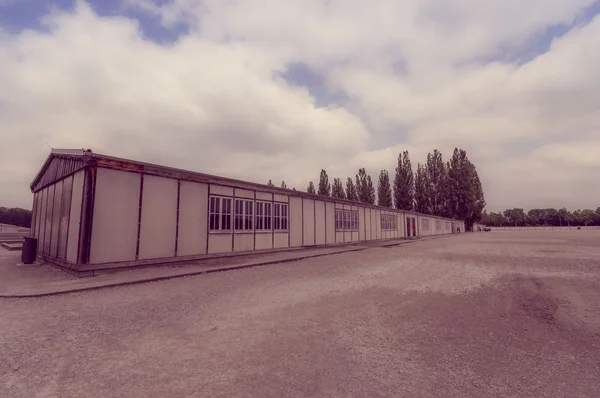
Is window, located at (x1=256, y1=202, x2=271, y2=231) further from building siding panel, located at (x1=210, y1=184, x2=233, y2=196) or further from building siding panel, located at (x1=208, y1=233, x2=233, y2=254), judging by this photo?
building siding panel, located at (x1=208, y1=233, x2=233, y2=254)

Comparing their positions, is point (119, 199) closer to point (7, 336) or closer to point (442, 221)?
point (7, 336)

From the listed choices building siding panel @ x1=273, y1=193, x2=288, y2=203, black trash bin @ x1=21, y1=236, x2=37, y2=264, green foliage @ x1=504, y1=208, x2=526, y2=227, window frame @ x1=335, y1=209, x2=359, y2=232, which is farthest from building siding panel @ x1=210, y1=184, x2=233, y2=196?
green foliage @ x1=504, y1=208, x2=526, y2=227

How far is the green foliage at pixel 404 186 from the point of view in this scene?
54312 mm

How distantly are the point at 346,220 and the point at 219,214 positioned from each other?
13.1 m

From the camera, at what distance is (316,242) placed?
2028 cm

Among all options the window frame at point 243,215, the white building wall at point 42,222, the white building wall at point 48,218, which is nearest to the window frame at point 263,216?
the window frame at point 243,215

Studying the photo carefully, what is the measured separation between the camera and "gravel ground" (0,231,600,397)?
322cm

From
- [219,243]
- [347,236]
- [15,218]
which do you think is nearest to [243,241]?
[219,243]

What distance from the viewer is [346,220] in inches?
957

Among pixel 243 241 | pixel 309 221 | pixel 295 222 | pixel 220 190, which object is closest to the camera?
pixel 220 190

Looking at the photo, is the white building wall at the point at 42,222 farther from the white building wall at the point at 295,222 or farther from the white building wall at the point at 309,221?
the white building wall at the point at 309,221

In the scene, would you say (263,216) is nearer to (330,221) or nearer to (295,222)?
(295,222)

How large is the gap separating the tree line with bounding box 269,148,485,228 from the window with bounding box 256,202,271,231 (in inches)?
1655

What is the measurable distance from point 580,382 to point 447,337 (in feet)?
5.06
